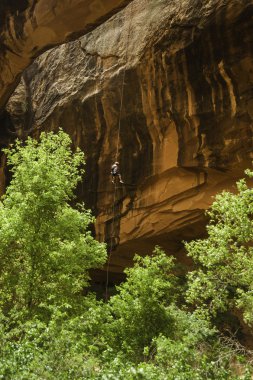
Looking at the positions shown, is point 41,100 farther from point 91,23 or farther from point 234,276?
A: point 234,276

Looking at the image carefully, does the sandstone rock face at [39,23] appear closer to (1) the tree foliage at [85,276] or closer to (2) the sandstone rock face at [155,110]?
(2) the sandstone rock face at [155,110]

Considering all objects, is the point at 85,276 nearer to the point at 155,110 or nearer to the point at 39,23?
the point at 155,110

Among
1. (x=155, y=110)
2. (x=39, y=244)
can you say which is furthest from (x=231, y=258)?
(x=155, y=110)

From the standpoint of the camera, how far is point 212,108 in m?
13.0

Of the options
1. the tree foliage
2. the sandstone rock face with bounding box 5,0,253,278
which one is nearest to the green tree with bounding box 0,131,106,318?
the tree foliage

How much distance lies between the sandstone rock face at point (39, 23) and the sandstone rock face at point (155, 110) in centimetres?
223

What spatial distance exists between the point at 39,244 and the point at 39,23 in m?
6.00

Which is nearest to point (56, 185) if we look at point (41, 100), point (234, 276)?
point (234, 276)

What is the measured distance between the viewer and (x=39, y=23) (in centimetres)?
1173

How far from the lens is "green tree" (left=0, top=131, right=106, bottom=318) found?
29.0ft

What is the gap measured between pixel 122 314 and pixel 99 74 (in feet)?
27.3

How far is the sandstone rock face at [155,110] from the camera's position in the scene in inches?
491

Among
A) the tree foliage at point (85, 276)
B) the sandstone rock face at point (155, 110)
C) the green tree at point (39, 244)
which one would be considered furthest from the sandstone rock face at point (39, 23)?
the green tree at point (39, 244)

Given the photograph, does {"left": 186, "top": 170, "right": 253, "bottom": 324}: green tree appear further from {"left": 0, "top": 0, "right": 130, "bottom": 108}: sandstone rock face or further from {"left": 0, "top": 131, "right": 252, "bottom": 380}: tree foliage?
{"left": 0, "top": 0, "right": 130, "bottom": 108}: sandstone rock face
